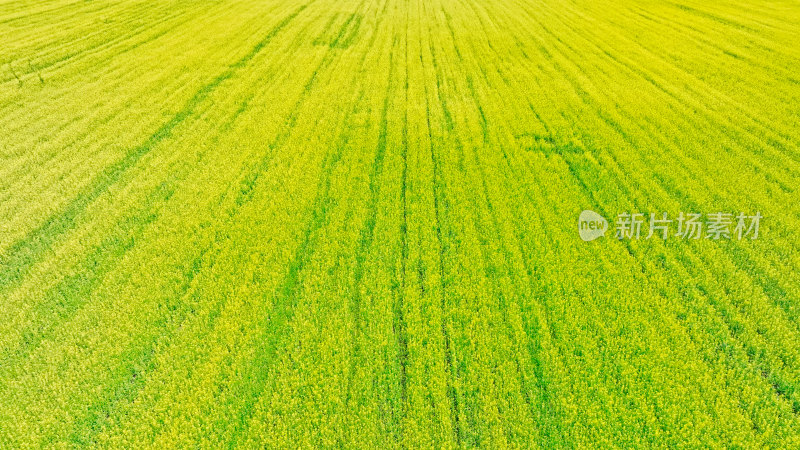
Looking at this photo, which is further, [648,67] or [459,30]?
[459,30]

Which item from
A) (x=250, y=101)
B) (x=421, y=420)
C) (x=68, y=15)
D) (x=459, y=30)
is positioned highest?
(x=68, y=15)

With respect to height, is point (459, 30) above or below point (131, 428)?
above

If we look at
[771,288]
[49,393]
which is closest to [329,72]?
[49,393]

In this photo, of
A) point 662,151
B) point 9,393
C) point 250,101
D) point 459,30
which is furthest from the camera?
point 459,30

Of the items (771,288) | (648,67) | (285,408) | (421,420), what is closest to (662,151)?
(771,288)

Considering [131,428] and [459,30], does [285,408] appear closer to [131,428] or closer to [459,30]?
[131,428]

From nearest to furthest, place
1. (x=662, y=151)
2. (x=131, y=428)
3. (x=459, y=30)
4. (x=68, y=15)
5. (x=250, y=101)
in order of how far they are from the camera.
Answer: (x=131, y=428)
(x=662, y=151)
(x=250, y=101)
(x=68, y=15)
(x=459, y=30)

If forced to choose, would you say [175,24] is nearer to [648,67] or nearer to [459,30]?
[459,30]
